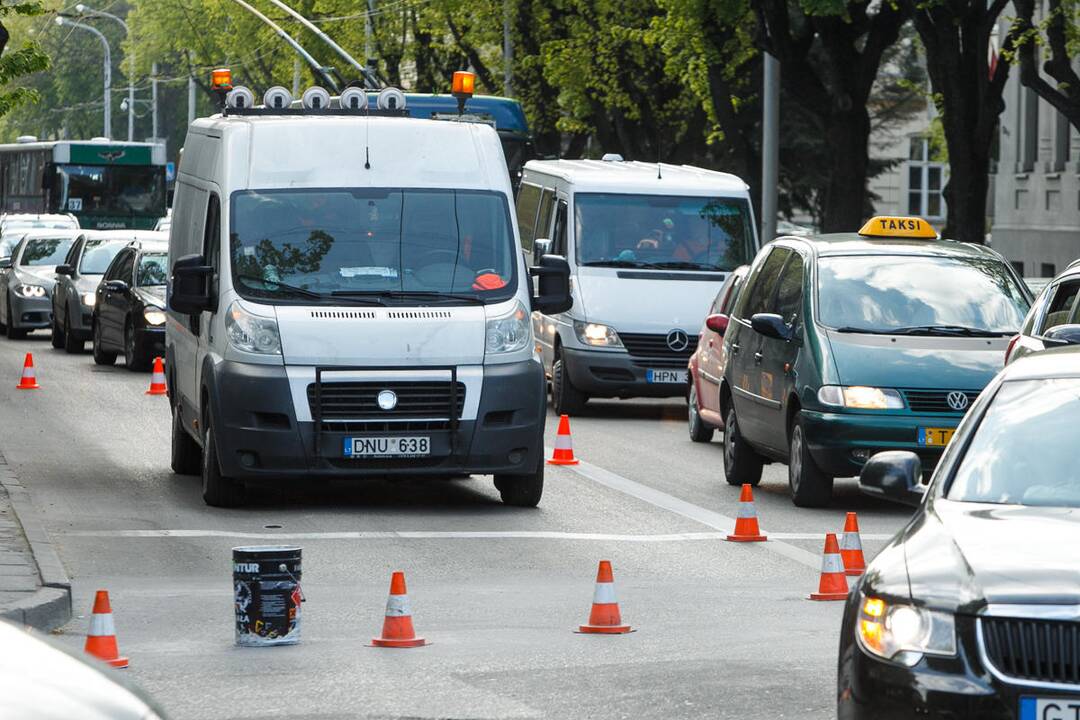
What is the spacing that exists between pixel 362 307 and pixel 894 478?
24.1ft

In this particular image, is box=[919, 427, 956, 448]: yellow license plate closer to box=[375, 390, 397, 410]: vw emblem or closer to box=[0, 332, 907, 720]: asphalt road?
box=[0, 332, 907, 720]: asphalt road

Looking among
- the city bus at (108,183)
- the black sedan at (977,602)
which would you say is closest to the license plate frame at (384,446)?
the black sedan at (977,602)

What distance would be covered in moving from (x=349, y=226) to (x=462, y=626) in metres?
5.13

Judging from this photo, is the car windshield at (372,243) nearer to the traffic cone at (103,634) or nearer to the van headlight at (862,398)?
the van headlight at (862,398)

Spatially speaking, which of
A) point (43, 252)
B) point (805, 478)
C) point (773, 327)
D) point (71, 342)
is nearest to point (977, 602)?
point (805, 478)

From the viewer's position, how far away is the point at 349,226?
47.9ft

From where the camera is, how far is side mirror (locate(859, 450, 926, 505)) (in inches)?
287

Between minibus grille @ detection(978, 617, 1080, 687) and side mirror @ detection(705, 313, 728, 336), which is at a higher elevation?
minibus grille @ detection(978, 617, 1080, 687)

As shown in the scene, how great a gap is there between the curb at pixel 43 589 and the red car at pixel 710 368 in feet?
20.5

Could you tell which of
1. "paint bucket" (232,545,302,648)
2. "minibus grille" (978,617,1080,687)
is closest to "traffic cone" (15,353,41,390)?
"paint bucket" (232,545,302,648)

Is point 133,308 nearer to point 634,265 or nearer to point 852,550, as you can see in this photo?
point 634,265

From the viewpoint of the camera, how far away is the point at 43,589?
33.4 feet

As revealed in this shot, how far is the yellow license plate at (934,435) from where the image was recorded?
14.6 meters

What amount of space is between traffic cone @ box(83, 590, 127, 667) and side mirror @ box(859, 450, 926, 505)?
9.85 ft
